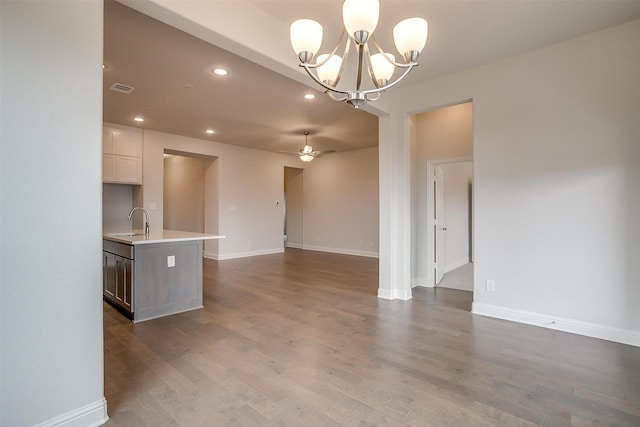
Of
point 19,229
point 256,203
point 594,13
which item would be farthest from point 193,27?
point 256,203

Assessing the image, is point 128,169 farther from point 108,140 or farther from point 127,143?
point 108,140

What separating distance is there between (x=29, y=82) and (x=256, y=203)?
706 centimetres

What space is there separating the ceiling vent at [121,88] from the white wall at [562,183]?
14.4ft

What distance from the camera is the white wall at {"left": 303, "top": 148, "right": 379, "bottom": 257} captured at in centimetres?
839

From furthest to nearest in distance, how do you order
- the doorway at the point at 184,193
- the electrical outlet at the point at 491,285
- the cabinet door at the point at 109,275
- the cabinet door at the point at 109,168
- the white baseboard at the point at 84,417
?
the doorway at the point at 184,193 → the cabinet door at the point at 109,168 → the cabinet door at the point at 109,275 → the electrical outlet at the point at 491,285 → the white baseboard at the point at 84,417

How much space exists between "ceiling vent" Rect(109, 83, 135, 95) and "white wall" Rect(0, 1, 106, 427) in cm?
289

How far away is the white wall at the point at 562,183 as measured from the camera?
2.96 metres

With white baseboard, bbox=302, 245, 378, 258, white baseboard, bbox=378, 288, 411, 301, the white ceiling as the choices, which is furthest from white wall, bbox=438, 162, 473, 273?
the white ceiling

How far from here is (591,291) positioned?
3109 mm

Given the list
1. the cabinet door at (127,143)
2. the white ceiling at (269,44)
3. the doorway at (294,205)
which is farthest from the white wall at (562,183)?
the doorway at (294,205)

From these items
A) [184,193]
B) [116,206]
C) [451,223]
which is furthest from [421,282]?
[184,193]

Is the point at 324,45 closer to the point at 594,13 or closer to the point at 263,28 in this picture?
the point at 263,28

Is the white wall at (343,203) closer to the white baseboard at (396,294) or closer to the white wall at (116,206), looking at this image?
the white baseboard at (396,294)

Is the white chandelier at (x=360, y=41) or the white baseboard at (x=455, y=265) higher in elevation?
the white chandelier at (x=360, y=41)
